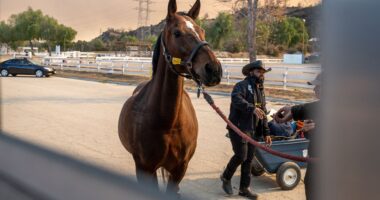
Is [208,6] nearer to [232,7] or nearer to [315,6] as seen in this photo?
[232,7]

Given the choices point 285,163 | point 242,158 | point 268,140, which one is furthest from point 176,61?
point 285,163

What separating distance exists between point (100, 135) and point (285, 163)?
9.89ft

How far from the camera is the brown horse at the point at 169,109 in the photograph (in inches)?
115

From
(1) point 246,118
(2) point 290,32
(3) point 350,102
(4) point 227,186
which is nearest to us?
(3) point 350,102

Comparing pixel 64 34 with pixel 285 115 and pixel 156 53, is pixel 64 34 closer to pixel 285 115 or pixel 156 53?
pixel 156 53

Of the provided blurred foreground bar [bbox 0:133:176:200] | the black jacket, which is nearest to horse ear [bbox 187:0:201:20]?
blurred foreground bar [bbox 0:133:176:200]

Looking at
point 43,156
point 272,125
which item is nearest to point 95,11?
point 43,156

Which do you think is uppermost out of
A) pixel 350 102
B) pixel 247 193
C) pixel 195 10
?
pixel 195 10

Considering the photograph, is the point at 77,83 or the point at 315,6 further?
the point at 77,83

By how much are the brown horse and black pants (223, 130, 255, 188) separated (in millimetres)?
1033

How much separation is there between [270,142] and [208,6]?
2546mm

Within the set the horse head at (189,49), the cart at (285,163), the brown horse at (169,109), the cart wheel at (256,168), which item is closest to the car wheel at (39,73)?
the cart wheel at (256,168)

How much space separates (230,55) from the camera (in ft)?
8.67

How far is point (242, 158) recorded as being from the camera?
4.46m
